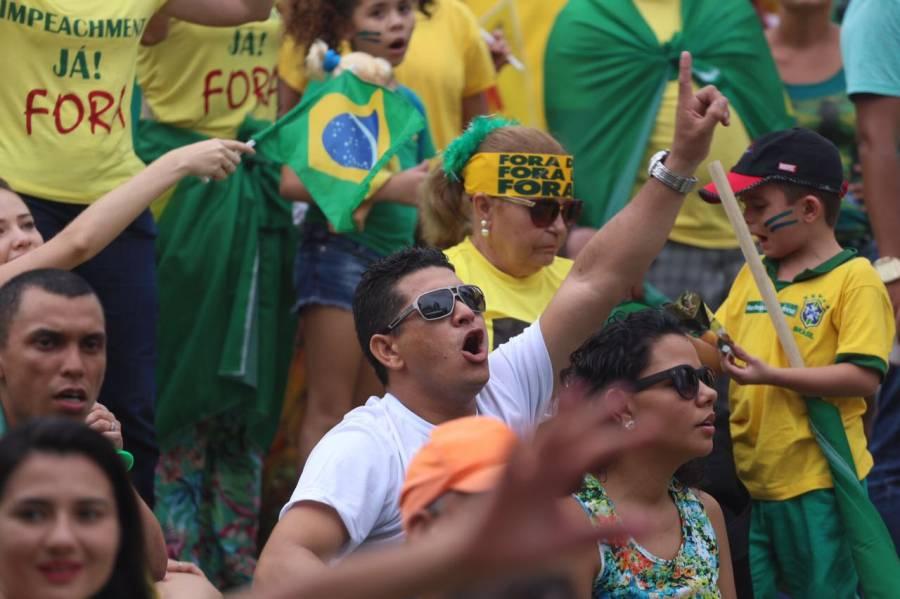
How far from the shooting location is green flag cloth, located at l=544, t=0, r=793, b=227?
22.6 ft

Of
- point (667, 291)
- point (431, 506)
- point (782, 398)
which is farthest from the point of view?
point (667, 291)

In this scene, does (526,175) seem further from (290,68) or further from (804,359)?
(290,68)

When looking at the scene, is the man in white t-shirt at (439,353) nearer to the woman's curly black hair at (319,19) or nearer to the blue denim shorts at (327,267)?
the blue denim shorts at (327,267)

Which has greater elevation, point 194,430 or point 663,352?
point 663,352

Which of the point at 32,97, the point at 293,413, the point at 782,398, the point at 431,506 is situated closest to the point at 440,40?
the point at 293,413

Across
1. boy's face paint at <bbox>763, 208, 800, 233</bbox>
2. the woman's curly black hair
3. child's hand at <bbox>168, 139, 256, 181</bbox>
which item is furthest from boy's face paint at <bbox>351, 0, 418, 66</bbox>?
boy's face paint at <bbox>763, 208, 800, 233</bbox>

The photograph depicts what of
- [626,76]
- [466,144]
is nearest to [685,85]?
[466,144]

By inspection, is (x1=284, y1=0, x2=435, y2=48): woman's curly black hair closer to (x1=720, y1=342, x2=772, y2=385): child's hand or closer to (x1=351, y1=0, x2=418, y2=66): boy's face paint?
(x1=351, y1=0, x2=418, y2=66): boy's face paint

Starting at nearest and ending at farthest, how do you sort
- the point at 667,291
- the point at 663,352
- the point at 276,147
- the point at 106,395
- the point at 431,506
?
the point at 431,506, the point at 663,352, the point at 106,395, the point at 276,147, the point at 667,291

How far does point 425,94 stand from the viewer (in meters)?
6.64

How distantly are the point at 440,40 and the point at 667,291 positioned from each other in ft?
4.20

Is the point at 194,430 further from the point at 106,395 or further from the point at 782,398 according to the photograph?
the point at 782,398

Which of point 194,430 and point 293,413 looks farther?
point 293,413

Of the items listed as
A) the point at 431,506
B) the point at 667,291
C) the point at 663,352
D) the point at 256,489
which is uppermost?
the point at 431,506
